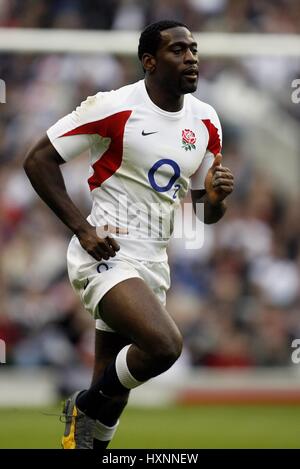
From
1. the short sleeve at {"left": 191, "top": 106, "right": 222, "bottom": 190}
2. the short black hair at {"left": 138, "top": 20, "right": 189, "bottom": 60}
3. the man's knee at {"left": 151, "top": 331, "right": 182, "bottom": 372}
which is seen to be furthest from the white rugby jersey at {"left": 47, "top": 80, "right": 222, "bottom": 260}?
the man's knee at {"left": 151, "top": 331, "right": 182, "bottom": 372}

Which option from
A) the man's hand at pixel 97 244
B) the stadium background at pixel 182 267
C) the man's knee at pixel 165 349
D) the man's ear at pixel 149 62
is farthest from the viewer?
the stadium background at pixel 182 267

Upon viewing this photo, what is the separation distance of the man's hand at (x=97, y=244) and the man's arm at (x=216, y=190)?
66 centimetres

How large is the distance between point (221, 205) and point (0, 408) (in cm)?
666

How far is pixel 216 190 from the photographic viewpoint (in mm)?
6695

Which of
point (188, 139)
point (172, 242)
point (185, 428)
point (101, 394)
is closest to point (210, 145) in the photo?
point (188, 139)

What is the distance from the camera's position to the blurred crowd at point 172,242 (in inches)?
496

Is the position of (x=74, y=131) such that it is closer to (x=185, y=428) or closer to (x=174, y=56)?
(x=174, y=56)

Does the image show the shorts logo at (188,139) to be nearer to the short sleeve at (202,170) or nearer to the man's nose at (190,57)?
the short sleeve at (202,170)

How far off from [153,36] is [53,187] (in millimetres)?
1076

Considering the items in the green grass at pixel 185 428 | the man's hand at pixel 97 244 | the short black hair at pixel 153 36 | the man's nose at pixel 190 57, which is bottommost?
the green grass at pixel 185 428

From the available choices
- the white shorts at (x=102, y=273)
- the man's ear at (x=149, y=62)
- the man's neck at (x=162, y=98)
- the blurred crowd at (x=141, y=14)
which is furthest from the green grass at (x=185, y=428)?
the blurred crowd at (x=141, y=14)

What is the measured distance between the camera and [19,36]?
9938mm

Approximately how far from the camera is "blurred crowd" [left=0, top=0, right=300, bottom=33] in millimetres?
13992

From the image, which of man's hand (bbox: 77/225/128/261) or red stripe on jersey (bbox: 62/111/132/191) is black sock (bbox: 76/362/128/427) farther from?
red stripe on jersey (bbox: 62/111/132/191)
